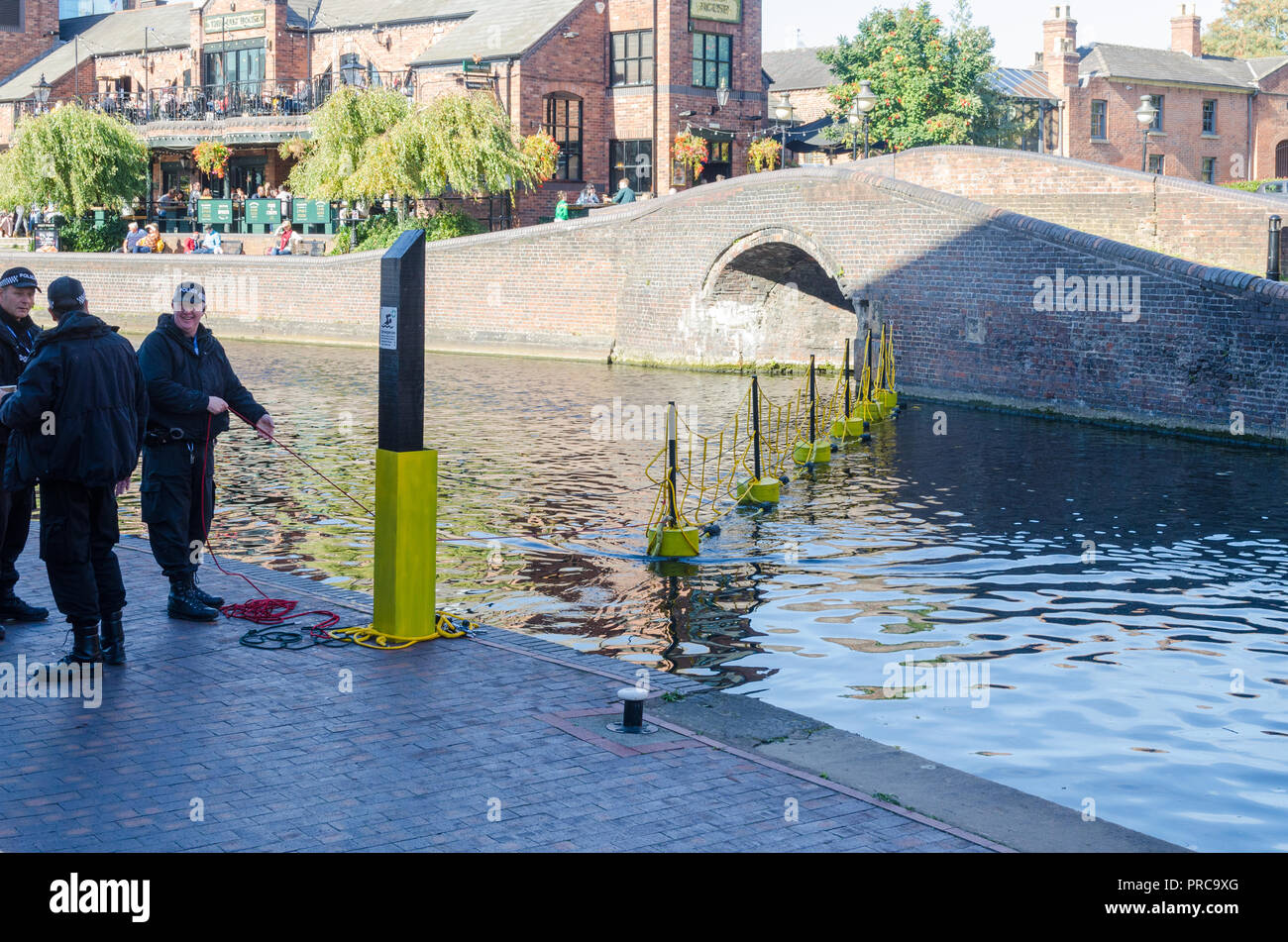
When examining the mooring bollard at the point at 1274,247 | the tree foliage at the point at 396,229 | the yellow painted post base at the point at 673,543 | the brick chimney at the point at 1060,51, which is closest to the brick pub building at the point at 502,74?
the tree foliage at the point at 396,229

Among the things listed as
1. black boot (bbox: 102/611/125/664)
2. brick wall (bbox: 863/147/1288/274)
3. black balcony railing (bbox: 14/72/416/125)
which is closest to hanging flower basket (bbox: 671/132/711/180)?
black balcony railing (bbox: 14/72/416/125)

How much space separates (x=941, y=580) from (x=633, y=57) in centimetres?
3434

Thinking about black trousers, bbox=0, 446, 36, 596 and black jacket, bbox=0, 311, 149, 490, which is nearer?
black jacket, bbox=0, 311, 149, 490

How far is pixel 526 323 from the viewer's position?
33.3 m

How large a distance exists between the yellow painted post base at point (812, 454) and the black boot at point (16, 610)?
34.2 ft

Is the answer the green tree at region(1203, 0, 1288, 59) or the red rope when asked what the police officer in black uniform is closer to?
the red rope

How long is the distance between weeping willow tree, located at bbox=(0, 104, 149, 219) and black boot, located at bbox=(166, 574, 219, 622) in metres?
36.5

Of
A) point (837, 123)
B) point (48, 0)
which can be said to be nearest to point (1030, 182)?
point (837, 123)

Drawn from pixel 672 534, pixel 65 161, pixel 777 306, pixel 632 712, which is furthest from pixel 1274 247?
pixel 65 161

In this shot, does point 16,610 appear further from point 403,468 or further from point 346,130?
point 346,130

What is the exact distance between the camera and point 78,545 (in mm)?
7617

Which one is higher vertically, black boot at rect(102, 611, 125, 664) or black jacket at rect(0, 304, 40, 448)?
black jacket at rect(0, 304, 40, 448)

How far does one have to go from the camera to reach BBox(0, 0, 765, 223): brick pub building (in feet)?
138

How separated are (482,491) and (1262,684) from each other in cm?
858
